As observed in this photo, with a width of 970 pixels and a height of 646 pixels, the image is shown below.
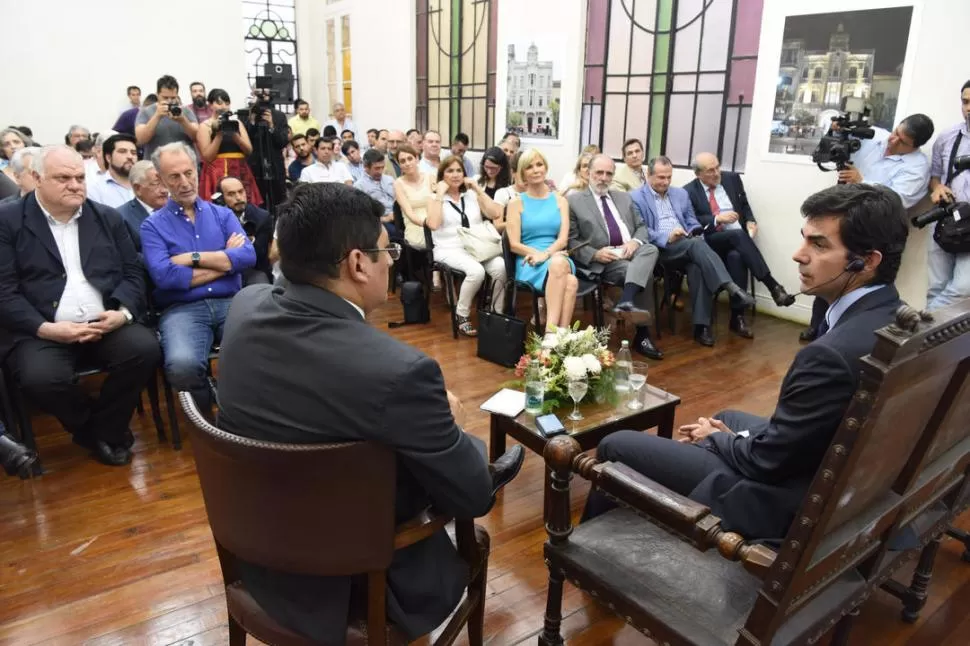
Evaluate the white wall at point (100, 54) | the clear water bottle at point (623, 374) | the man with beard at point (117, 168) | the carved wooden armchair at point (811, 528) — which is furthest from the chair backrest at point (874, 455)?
the white wall at point (100, 54)

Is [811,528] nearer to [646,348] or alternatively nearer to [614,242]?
[646,348]

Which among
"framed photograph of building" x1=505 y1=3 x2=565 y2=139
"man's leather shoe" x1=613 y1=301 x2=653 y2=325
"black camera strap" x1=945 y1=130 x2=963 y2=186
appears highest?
"framed photograph of building" x1=505 y1=3 x2=565 y2=139

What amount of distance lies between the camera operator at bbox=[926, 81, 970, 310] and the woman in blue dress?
2.32m

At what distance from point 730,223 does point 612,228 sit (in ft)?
3.50

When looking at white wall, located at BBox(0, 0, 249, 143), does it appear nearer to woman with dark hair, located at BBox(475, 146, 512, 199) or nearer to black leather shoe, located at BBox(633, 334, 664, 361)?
woman with dark hair, located at BBox(475, 146, 512, 199)

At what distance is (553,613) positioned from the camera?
1659 millimetres

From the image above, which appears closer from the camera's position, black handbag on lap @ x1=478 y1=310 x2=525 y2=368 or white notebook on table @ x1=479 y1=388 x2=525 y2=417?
white notebook on table @ x1=479 y1=388 x2=525 y2=417

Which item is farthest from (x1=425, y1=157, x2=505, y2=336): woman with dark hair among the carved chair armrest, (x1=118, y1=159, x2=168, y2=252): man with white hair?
the carved chair armrest

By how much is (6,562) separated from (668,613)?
2125 mm

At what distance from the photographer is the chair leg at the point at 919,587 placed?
73.9 inches

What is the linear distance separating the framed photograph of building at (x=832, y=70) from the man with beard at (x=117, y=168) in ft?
14.8

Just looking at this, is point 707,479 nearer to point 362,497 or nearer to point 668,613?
point 668,613

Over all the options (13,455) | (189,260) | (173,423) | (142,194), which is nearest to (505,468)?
(13,455)

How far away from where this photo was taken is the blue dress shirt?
2965mm
